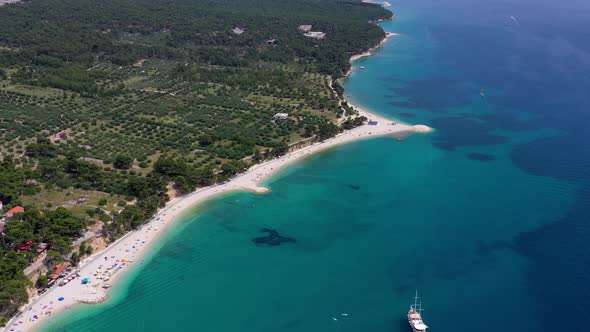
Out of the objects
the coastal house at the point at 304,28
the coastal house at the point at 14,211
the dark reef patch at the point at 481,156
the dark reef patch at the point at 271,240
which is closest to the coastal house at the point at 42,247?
the coastal house at the point at 14,211

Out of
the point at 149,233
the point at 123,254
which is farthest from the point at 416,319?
the point at 149,233

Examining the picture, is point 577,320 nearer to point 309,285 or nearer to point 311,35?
point 309,285

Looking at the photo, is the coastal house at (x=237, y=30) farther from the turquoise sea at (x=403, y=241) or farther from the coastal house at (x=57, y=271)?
the coastal house at (x=57, y=271)

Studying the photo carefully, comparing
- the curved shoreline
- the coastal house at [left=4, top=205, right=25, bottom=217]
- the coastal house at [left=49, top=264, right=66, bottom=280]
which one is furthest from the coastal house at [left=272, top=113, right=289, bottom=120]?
A: the coastal house at [left=49, top=264, right=66, bottom=280]

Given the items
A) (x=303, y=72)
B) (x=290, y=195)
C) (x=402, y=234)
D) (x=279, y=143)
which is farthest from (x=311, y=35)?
(x=402, y=234)

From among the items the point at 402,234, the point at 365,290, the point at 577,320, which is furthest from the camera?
the point at 402,234

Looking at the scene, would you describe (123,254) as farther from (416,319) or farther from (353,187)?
(353,187)
